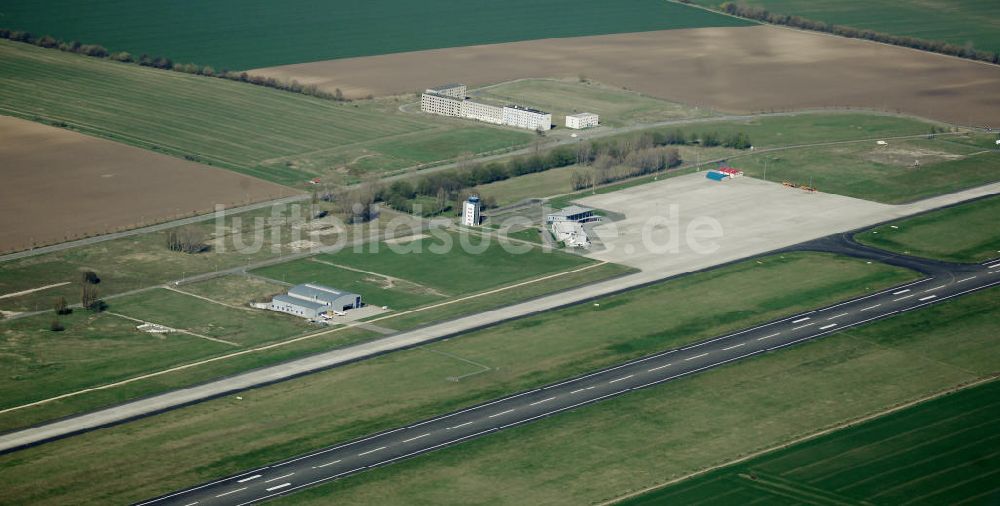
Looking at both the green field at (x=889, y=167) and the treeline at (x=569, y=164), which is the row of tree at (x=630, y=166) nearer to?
the treeline at (x=569, y=164)

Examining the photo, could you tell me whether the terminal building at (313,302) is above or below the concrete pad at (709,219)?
below

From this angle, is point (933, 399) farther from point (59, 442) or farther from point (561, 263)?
point (59, 442)

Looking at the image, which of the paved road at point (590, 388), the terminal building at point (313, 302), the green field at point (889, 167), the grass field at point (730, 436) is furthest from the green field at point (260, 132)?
the grass field at point (730, 436)

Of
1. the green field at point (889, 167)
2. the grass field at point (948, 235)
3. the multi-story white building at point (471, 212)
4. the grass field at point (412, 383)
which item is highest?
the green field at point (889, 167)

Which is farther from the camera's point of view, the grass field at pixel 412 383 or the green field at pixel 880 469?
the grass field at pixel 412 383

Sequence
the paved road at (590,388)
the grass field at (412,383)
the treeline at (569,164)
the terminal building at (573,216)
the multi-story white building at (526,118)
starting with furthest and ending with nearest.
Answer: the multi-story white building at (526,118) < the treeline at (569,164) < the terminal building at (573,216) < the grass field at (412,383) < the paved road at (590,388)

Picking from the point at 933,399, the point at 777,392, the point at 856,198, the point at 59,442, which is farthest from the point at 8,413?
the point at 856,198

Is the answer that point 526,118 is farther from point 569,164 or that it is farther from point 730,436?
point 730,436

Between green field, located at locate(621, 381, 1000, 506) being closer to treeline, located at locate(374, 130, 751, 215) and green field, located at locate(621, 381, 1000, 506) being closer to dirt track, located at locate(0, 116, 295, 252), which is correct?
treeline, located at locate(374, 130, 751, 215)
